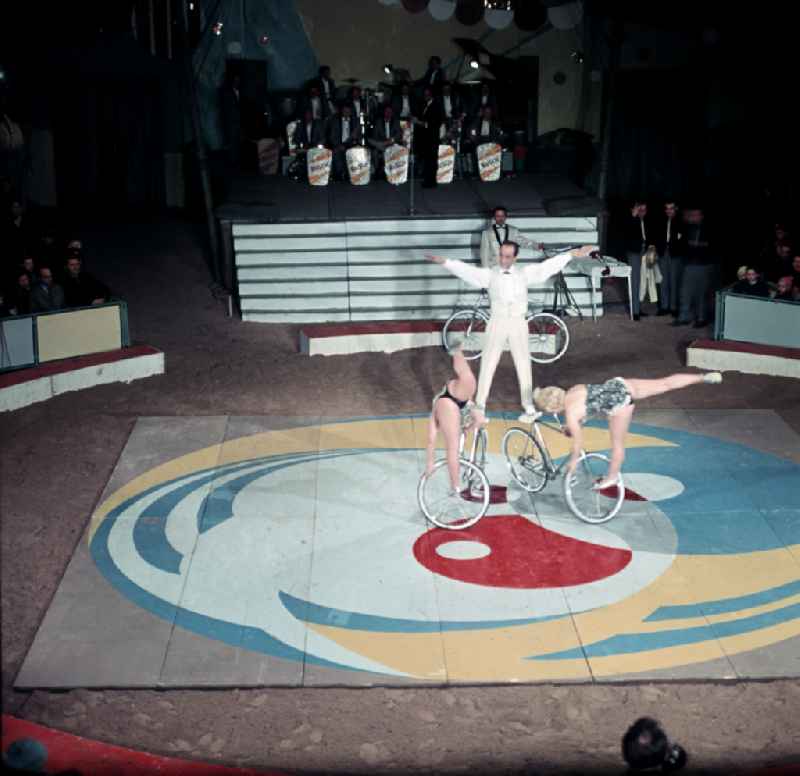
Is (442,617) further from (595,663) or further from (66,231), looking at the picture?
(66,231)

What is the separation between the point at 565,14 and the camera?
73.6 feet

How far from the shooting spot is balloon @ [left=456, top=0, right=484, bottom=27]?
2211 centimetres

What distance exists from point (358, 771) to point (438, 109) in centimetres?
1419

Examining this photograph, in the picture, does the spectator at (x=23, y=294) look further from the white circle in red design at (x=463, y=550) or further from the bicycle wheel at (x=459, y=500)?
the white circle in red design at (x=463, y=550)

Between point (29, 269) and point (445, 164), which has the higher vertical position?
point (445, 164)

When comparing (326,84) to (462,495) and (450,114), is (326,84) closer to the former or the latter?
(450,114)

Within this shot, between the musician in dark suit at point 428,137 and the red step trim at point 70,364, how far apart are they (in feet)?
22.5

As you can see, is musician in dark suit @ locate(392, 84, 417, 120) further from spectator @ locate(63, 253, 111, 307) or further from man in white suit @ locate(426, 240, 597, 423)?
man in white suit @ locate(426, 240, 597, 423)

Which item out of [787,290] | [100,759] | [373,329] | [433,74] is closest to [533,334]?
[373,329]

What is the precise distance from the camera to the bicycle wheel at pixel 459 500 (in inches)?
424

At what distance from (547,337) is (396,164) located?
6.07 m

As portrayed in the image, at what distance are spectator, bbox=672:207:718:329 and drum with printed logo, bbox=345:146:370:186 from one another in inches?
231

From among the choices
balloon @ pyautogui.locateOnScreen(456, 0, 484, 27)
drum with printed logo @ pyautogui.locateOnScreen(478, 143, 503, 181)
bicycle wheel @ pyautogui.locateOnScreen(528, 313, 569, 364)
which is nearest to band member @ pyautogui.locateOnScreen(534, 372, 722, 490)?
bicycle wheel @ pyautogui.locateOnScreen(528, 313, 569, 364)

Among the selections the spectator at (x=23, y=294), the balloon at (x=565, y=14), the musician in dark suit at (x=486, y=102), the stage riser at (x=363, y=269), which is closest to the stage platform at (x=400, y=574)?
the spectator at (x=23, y=294)
